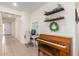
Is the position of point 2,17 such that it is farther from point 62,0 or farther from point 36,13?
point 62,0

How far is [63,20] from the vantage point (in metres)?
1.12

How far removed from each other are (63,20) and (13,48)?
Answer: 32.2 inches

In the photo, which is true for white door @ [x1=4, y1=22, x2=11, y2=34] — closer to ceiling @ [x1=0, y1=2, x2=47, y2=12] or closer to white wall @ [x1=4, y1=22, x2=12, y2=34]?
white wall @ [x1=4, y1=22, x2=12, y2=34]

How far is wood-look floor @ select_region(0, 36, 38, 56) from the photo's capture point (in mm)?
1178

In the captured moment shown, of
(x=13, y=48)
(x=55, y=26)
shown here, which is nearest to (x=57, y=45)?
(x=55, y=26)

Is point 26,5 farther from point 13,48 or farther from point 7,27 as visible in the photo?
point 13,48

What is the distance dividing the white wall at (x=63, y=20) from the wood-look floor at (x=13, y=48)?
13.3 inches

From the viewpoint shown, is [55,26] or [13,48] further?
[13,48]

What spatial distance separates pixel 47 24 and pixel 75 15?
40 cm

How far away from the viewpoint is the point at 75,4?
3.19ft

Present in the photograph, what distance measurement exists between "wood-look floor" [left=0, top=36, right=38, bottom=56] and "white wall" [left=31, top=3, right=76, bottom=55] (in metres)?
0.34

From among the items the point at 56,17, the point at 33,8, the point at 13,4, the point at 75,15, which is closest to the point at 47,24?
the point at 56,17

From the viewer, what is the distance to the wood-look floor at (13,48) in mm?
1178

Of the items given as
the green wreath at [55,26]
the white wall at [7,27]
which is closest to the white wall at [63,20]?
the green wreath at [55,26]
